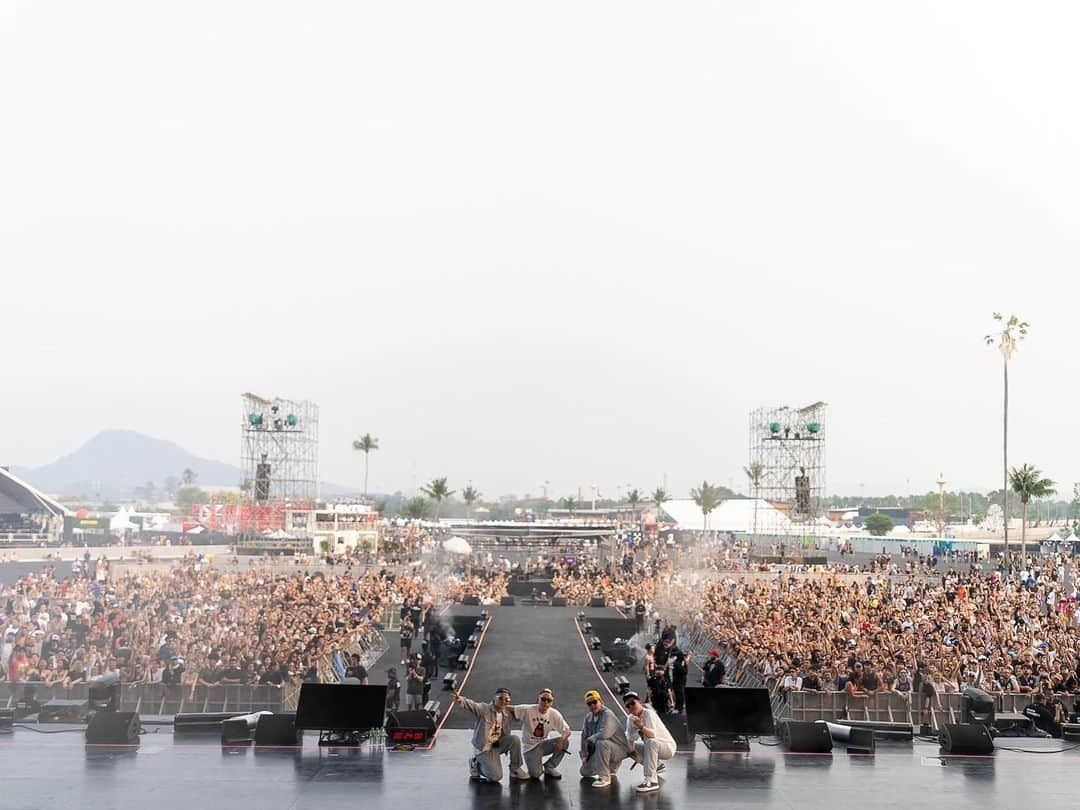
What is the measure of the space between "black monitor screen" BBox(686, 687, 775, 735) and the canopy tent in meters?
103

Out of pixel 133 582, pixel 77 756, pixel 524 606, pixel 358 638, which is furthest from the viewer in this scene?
pixel 524 606

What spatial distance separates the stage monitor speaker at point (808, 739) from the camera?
52.5ft

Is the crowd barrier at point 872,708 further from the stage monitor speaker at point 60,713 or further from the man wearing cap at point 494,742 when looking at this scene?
the stage monitor speaker at point 60,713

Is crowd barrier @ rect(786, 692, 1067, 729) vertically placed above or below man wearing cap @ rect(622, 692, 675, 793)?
below

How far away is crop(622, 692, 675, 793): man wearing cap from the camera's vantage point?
13.1 m

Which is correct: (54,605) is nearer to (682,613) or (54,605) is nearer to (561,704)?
(561,704)

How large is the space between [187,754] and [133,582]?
918 inches

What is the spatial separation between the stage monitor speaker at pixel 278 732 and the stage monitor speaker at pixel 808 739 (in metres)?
7.90

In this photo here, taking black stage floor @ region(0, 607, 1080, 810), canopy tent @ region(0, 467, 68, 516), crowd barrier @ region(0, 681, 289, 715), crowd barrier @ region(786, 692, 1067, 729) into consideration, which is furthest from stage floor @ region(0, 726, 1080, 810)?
canopy tent @ region(0, 467, 68, 516)

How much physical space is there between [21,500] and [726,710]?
107m

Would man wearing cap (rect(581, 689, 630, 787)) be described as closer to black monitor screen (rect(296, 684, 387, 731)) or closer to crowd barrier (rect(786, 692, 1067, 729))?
black monitor screen (rect(296, 684, 387, 731))

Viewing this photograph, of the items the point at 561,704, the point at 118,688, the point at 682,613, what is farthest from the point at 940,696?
the point at 682,613

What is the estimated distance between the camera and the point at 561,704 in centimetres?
2192

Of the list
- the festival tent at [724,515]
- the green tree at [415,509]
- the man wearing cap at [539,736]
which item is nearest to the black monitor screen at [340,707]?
the man wearing cap at [539,736]
